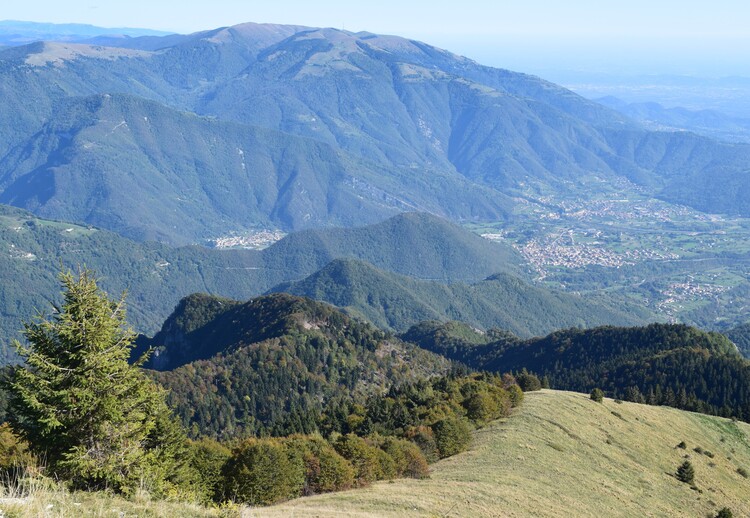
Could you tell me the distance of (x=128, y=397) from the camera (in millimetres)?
40781

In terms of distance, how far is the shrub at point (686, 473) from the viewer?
279 ft

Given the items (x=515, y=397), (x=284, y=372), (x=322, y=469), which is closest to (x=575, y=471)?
(x=515, y=397)

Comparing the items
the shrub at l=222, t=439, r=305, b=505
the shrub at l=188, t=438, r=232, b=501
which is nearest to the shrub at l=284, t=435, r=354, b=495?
the shrub at l=222, t=439, r=305, b=505

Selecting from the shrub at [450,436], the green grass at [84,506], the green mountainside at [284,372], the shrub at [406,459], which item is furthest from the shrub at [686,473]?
the green mountainside at [284,372]

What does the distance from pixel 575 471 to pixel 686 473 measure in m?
18.9

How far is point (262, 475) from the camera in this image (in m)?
60.5

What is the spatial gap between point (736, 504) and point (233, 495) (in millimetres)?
60633

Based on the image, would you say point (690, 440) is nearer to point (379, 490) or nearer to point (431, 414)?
point (431, 414)

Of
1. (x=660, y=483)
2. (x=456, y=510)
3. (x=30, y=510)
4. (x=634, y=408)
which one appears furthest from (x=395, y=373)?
(x=30, y=510)

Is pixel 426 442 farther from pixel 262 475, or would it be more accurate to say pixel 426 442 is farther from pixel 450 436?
pixel 262 475

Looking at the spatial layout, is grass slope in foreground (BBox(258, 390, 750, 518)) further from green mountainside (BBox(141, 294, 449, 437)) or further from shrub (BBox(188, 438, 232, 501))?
green mountainside (BBox(141, 294, 449, 437))

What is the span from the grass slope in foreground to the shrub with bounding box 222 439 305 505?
13.4 ft

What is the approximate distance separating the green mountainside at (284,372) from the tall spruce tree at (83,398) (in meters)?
96.0

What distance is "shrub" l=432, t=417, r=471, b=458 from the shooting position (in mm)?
82562
